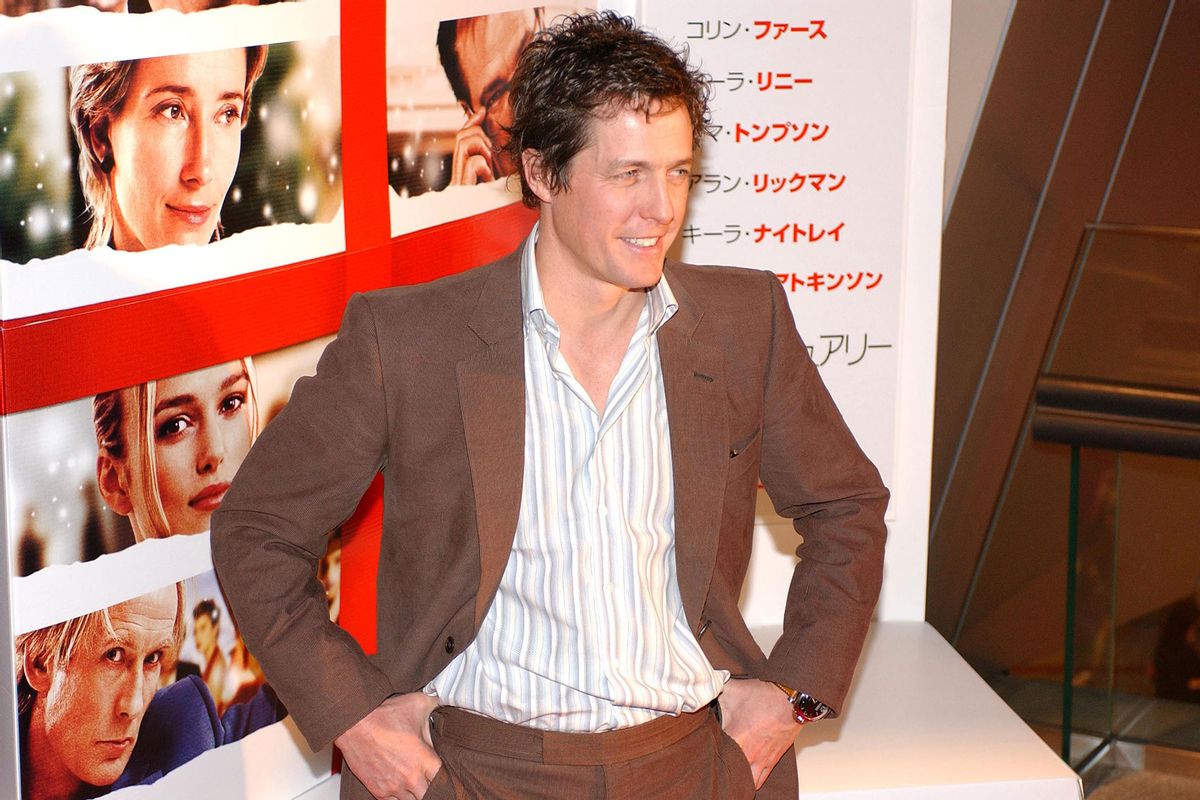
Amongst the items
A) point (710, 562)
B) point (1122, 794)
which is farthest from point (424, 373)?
point (1122, 794)

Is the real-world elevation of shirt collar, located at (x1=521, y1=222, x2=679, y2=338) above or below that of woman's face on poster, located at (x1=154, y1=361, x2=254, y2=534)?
above

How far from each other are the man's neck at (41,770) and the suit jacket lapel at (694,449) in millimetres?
889

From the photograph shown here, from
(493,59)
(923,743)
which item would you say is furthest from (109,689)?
(923,743)

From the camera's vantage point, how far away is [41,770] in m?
2.01

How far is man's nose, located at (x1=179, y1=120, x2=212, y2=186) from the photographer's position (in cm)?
209

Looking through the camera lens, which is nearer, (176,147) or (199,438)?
(176,147)

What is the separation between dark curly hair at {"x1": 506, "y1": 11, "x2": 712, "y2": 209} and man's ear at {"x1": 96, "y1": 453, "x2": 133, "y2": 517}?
72 centimetres

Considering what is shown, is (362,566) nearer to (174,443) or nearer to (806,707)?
(174,443)

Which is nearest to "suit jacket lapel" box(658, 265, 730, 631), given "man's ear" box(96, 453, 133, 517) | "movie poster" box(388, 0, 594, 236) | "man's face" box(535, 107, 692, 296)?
"man's face" box(535, 107, 692, 296)

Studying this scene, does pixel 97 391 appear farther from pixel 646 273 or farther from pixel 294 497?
pixel 646 273

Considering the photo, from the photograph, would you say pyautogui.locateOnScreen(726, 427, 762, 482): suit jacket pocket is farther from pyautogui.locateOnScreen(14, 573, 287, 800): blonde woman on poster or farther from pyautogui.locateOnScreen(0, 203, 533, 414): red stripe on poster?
pyautogui.locateOnScreen(14, 573, 287, 800): blonde woman on poster

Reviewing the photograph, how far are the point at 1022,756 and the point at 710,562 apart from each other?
4.00 feet

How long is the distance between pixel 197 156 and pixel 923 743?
5.99 feet

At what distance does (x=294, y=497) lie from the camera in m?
1.90
